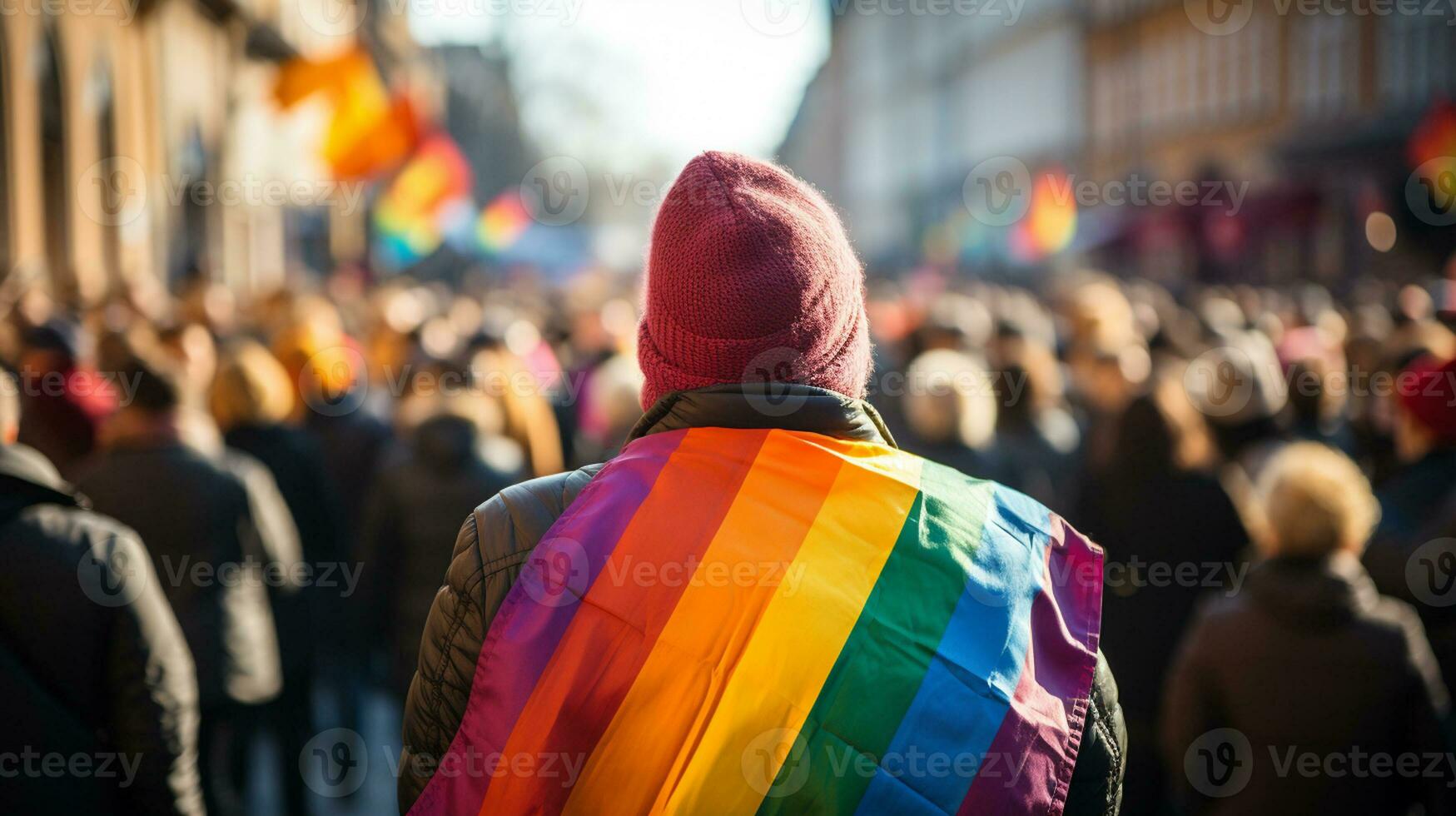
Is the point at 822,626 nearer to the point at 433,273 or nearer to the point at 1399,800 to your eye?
the point at 1399,800

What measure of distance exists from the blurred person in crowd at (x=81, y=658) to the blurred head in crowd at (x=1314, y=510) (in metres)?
2.87

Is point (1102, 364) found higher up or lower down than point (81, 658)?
lower down

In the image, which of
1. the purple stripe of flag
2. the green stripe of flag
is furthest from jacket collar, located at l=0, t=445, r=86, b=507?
the green stripe of flag

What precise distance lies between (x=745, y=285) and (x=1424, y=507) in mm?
3830

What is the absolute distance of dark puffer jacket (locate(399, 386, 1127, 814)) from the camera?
2.12 meters

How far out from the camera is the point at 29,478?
3.22 m

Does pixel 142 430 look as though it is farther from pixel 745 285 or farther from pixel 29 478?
pixel 745 285

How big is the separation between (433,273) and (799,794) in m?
34.3

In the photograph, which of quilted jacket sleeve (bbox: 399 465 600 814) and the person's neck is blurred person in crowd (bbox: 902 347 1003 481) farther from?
quilted jacket sleeve (bbox: 399 465 600 814)

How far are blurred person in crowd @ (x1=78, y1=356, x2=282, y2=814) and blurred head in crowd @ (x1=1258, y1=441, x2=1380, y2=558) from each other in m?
3.40

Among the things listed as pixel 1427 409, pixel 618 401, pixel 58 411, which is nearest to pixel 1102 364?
pixel 1427 409

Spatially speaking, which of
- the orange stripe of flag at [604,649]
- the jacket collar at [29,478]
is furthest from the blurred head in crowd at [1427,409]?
the jacket collar at [29,478]

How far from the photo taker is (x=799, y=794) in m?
1.99

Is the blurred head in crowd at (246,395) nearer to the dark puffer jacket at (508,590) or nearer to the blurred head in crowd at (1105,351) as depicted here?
the blurred head in crowd at (1105,351)
